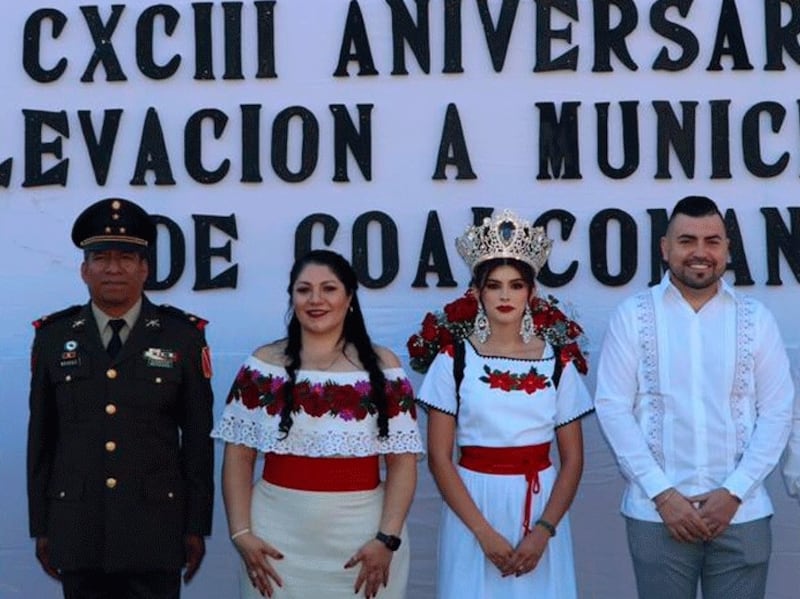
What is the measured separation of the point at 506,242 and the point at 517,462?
62cm

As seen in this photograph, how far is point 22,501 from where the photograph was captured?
5.18 m

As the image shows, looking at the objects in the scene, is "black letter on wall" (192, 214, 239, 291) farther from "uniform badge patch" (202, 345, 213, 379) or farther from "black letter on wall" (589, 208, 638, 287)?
Answer: "black letter on wall" (589, 208, 638, 287)

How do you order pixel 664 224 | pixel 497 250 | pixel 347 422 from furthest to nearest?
pixel 664 224
pixel 497 250
pixel 347 422

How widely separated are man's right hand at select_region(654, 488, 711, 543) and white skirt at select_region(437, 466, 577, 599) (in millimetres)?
330

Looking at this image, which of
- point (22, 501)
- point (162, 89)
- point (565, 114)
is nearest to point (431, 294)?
point (565, 114)

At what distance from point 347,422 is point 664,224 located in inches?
63.5

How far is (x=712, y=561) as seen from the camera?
402cm

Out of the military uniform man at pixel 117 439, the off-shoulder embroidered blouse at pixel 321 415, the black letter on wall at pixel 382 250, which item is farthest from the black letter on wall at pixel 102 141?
the off-shoulder embroidered blouse at pixel 321 415

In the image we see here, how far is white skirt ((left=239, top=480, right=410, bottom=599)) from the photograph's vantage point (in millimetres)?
3924

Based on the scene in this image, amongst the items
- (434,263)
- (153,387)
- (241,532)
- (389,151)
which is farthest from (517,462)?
(389,151)

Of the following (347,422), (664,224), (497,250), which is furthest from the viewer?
(664,224)

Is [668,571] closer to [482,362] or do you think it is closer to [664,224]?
[482,362]

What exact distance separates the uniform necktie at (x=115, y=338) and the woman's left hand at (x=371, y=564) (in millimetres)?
858

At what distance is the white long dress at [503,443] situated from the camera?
4.07 meters
